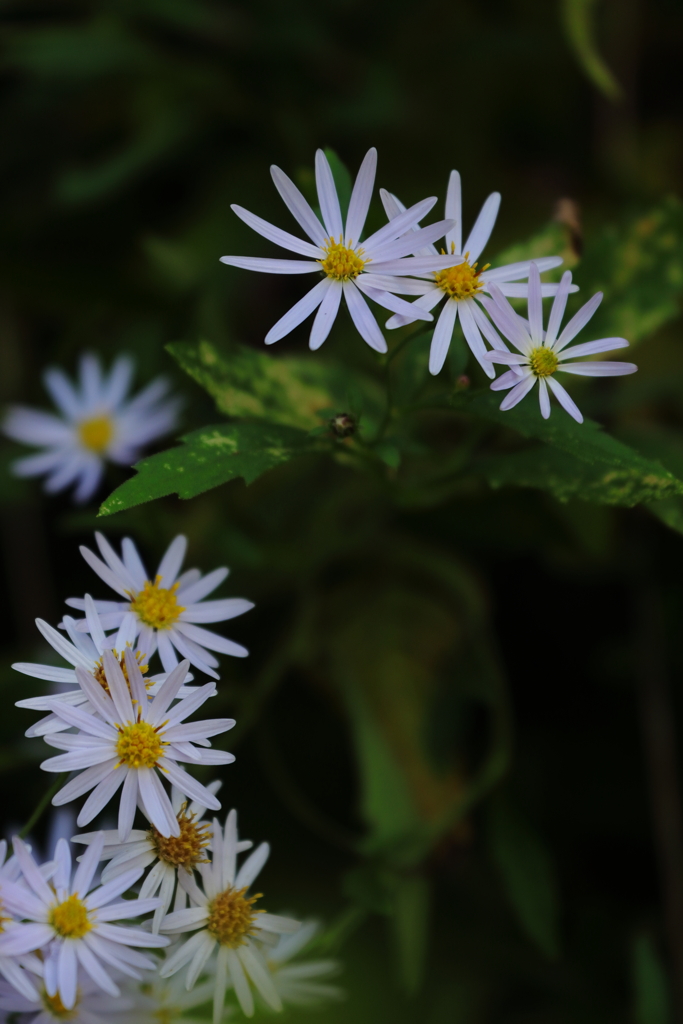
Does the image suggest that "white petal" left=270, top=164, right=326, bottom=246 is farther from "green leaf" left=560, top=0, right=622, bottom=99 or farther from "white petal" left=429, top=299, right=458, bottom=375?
"green leaf" left=560, top=0, right=622, bottom=99

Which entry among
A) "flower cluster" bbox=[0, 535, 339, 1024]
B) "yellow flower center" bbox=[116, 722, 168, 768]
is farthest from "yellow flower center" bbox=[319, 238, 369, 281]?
"yellow flower center" bbox=[116, 722, 168, 768]

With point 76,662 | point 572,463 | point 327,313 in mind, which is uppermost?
point 572,463

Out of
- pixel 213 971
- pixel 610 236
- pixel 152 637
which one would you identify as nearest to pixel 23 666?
pixel 152 637

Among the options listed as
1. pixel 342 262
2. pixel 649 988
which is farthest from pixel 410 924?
pixel 342 262

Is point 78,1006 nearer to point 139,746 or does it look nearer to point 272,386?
point 139,746

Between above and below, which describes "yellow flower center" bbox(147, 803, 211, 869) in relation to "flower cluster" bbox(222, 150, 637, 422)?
below

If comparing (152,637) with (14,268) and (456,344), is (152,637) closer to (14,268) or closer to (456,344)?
(456,344)

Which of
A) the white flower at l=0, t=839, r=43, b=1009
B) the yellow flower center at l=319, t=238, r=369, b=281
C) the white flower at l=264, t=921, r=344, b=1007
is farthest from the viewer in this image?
the white flower at l=264, t=921, r=344, b=1007
